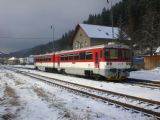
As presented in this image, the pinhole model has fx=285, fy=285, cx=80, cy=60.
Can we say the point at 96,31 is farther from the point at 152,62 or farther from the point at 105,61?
A: the point at 105,61

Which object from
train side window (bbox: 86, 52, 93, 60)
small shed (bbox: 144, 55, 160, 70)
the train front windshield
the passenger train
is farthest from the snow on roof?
the train front windshield

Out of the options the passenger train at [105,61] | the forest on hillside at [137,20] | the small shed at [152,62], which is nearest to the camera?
the passenger train at [105,61]

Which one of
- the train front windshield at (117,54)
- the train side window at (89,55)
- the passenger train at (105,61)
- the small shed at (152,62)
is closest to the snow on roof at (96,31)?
the small shed at (152,62)

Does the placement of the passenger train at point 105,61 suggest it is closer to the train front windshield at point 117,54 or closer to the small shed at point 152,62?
the train front windshield at point 117,54

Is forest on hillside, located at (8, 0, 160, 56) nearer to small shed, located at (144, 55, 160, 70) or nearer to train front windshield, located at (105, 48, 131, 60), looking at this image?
small shed, located at (144, 55, 160, 70)

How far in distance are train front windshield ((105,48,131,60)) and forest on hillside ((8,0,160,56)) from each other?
16294 mm

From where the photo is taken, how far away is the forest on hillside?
45.1m

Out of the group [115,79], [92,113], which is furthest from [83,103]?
[115,79]

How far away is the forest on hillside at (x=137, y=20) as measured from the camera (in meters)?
45.1

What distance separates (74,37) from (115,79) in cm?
5210

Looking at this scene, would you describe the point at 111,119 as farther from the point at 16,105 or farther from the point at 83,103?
the point at 16,105

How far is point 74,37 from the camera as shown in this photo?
73750 millimetres

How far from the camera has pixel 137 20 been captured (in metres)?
104

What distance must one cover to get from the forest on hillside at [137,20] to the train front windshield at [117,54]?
16294mm
